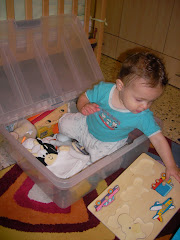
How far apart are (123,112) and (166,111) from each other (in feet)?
1.87

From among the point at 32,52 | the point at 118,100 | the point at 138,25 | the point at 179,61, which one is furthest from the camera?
the point at 138,25

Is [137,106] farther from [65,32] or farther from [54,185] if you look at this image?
[65,32]

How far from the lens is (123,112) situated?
2.70 feet

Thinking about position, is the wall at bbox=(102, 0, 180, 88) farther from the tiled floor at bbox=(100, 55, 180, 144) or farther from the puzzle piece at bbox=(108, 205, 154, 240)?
the puzzle piece at bbox=(108, 205, 154, 240)

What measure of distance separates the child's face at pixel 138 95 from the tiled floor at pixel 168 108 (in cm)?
47

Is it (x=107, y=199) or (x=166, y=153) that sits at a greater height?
(x=166, y=153)

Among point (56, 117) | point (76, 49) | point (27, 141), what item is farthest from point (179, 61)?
point (27, 141)

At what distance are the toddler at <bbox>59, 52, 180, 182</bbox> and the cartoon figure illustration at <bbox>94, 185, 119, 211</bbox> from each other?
5.8 inches

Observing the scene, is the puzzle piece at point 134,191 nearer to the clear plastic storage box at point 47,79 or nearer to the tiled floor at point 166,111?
the clear plastic storage box at point 47,79

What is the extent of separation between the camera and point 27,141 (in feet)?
2.94

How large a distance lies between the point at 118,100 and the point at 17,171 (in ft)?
1.44

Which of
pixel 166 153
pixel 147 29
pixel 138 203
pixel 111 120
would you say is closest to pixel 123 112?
pixel 111 120

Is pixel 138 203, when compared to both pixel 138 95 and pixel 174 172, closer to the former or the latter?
pixel 174 172

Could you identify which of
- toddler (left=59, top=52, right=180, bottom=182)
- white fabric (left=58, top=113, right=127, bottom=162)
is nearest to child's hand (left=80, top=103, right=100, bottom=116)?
toddler (left=59, top=52, right=180, bottom=182)
